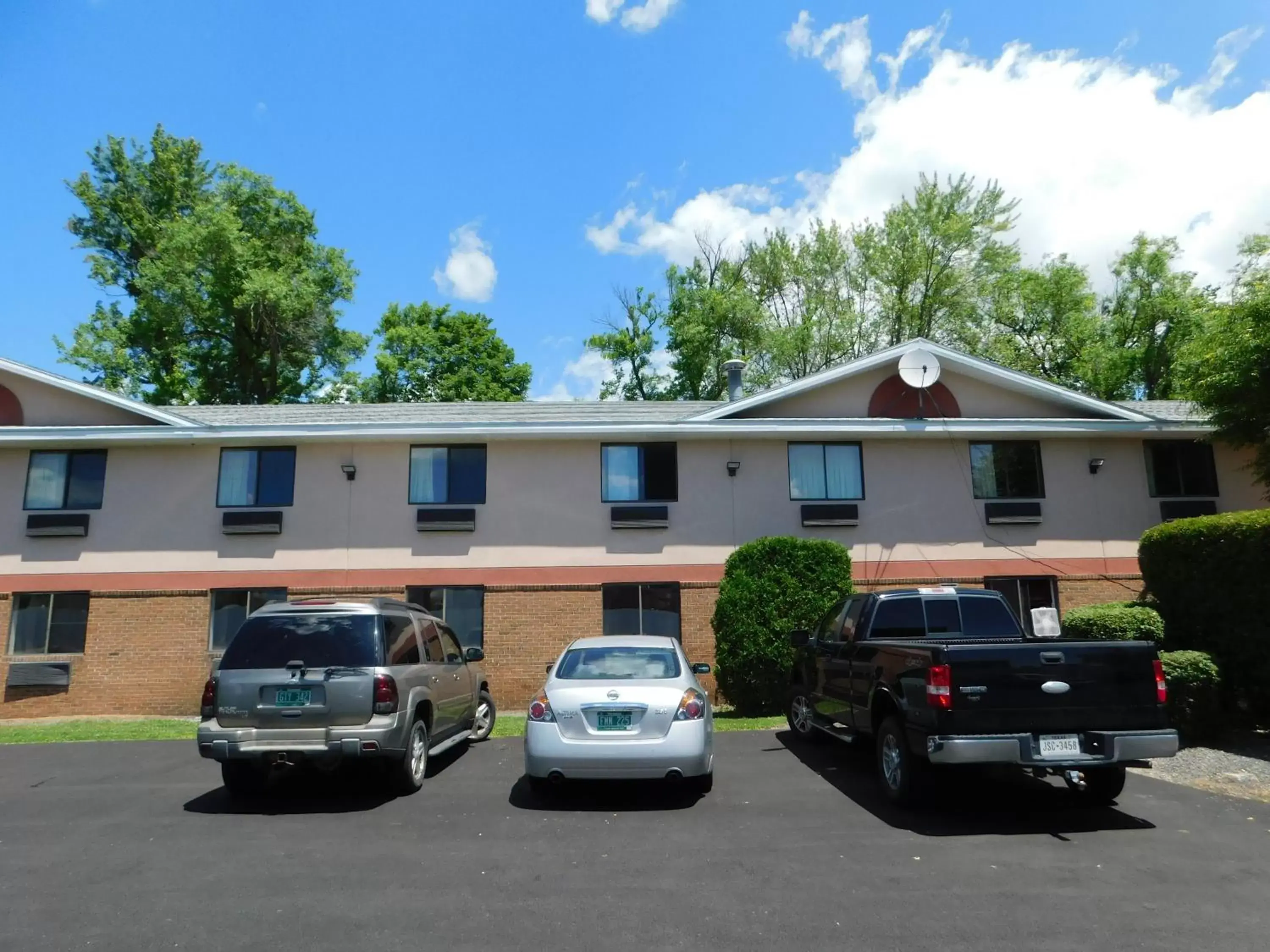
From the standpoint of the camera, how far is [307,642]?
25.3ft

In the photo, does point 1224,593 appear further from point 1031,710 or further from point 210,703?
point 210,703

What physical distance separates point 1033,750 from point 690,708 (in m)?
Answer: 2.73

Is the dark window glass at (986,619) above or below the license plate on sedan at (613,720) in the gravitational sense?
above

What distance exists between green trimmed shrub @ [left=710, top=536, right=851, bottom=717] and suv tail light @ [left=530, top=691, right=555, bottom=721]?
654cm

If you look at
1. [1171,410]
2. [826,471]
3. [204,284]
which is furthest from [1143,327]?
[204,284]

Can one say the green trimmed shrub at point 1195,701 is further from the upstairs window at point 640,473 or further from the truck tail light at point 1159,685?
the upstairs window at point 640,473

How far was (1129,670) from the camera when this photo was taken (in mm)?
6598

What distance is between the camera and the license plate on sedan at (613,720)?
7340 mm

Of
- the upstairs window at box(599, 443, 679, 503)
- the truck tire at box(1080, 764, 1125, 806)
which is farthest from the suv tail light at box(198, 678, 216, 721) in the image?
the upstairs window at box(599, 443, 679, 503)

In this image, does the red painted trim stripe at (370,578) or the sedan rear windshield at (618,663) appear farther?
the red painted trim stripe at (370,578)

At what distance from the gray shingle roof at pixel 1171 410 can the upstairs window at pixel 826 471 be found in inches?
225

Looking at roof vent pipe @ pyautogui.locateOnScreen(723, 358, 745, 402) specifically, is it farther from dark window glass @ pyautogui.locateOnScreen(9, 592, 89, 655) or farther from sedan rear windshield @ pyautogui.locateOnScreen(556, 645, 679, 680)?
dark window glass @ pyautogui.locateOnScreen(9, 592, 89, 655)

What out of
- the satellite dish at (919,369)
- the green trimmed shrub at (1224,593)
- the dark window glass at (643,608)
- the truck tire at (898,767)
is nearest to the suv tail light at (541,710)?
the truck tire at (898,767)

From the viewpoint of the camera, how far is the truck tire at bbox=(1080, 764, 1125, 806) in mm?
7023
